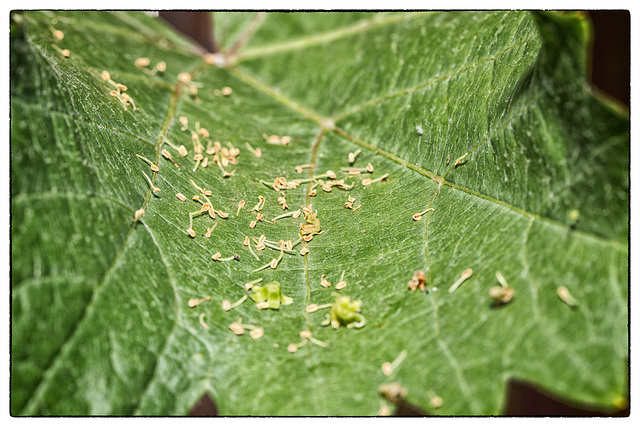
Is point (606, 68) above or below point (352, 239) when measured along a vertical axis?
above

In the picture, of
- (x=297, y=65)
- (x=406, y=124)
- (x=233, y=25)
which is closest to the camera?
(x=406, y=124)

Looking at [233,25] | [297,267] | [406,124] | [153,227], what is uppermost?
[233,25]

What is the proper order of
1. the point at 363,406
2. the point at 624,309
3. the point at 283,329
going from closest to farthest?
1. the point at 624,309
2. the point at 363,406
3. the point at 283,329

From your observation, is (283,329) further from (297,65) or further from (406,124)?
→ (297,65)

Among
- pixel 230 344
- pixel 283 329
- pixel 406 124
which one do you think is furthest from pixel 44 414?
pixel 406 124

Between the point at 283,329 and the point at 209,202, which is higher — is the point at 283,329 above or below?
below

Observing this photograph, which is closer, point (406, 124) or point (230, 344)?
point (230, 344)

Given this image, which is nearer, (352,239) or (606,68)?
(606,68)
